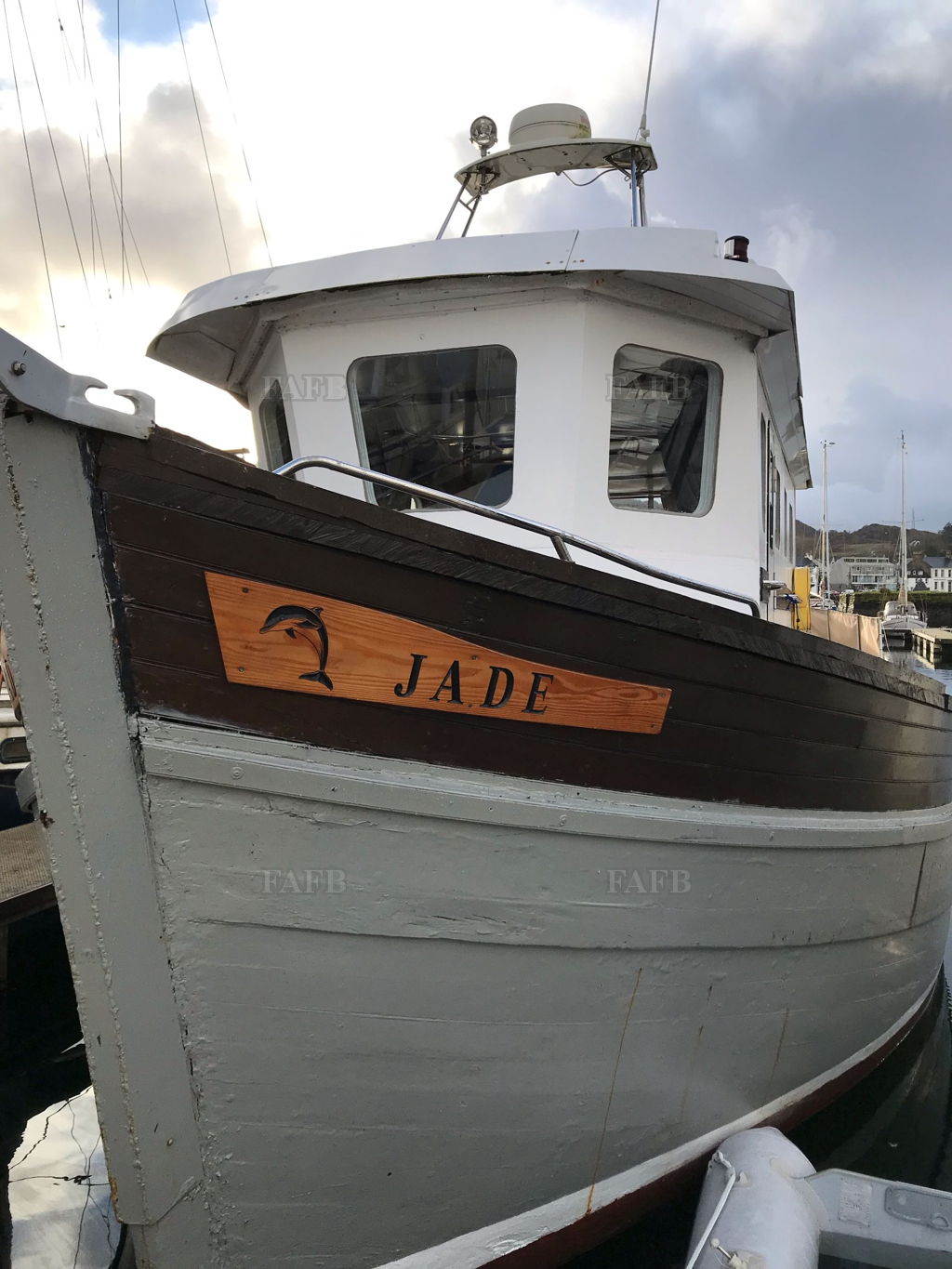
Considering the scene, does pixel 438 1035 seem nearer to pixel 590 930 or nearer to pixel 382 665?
pixel 590 930

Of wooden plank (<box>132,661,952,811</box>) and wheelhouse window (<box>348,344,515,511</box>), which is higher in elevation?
wheelhouse window (<box>348,344,515,511</box>)

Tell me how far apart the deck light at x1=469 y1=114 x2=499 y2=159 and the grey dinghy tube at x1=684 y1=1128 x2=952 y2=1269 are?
16.0ft

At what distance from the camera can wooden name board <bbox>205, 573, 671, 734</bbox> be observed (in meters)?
2.00

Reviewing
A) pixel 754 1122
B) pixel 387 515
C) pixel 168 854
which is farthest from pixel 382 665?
pixel 754 1122

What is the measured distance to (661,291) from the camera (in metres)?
3.55

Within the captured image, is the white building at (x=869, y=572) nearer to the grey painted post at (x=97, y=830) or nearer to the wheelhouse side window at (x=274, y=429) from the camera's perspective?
the wheelhouse side window at (x=274, y=429)

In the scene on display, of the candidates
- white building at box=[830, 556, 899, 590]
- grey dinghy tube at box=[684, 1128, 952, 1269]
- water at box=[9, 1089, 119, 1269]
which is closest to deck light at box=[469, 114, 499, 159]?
grey dinghy tube at box=[684, 1128, 952, 1269]

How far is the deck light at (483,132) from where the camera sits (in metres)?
4.76

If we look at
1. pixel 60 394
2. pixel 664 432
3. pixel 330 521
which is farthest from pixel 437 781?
pixel 664 432

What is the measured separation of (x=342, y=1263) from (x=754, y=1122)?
175 centimetres
